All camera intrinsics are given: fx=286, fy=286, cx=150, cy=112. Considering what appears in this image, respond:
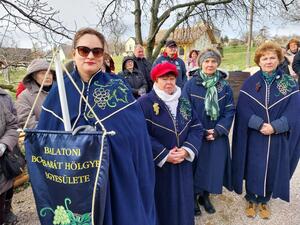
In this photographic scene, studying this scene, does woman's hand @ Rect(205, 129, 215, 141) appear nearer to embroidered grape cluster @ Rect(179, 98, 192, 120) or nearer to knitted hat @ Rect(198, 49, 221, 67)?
embroidered grape cluster @ Rect(179, 98, 192, 120)

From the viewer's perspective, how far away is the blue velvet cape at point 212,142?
11.0ft

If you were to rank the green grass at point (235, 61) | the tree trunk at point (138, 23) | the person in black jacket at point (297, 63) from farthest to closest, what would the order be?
the green grass at point (235, 61) → the tree trunk at point (138, 23) → the person in black jacket at point (297, 63)

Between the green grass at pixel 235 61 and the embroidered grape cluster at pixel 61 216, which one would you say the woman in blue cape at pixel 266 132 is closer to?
the embroidered grape cluster at pixel 61 216

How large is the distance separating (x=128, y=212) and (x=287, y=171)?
2.30m

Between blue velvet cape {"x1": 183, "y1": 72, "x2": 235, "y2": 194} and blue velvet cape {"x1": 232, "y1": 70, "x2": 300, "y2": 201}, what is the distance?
0.20 m

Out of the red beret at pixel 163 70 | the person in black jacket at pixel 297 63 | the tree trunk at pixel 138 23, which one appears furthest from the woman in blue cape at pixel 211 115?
the tree trunk at pixel 138 23

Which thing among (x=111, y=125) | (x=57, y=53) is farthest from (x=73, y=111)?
(x=57, y=53)

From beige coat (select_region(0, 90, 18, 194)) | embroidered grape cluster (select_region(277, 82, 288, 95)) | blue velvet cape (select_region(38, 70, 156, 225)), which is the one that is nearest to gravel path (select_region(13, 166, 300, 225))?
beige coat (select_region(0, 90, 18, 194))

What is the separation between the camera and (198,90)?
3373 mm

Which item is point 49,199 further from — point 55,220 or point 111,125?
point 111,125

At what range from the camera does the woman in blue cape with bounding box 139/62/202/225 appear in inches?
110

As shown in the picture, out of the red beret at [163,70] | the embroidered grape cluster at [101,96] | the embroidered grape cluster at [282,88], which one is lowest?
the embroidered grape cluster at [282,88]

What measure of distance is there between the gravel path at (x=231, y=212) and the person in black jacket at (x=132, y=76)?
256 cm

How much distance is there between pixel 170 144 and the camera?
2.86 m
